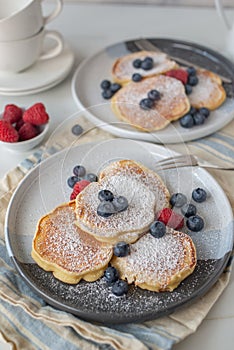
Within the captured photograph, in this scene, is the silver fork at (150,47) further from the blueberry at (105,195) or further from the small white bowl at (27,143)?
the blueberry at (105,195)

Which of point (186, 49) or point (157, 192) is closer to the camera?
point (157, 192)

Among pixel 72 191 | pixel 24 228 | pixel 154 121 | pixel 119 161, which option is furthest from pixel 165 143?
pixel 24 228

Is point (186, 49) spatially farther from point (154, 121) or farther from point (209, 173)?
point (209, 173)

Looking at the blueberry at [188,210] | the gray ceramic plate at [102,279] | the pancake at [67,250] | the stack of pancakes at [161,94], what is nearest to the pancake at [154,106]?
the stack of pancakes at [161,94]

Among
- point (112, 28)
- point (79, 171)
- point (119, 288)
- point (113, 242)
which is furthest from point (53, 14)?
point (119, 288)

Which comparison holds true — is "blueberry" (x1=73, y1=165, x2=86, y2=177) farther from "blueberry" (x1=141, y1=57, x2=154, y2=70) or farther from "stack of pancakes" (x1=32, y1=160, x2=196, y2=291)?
"blueberry" (x1=141, y1=57, x2=154, y2=70)
